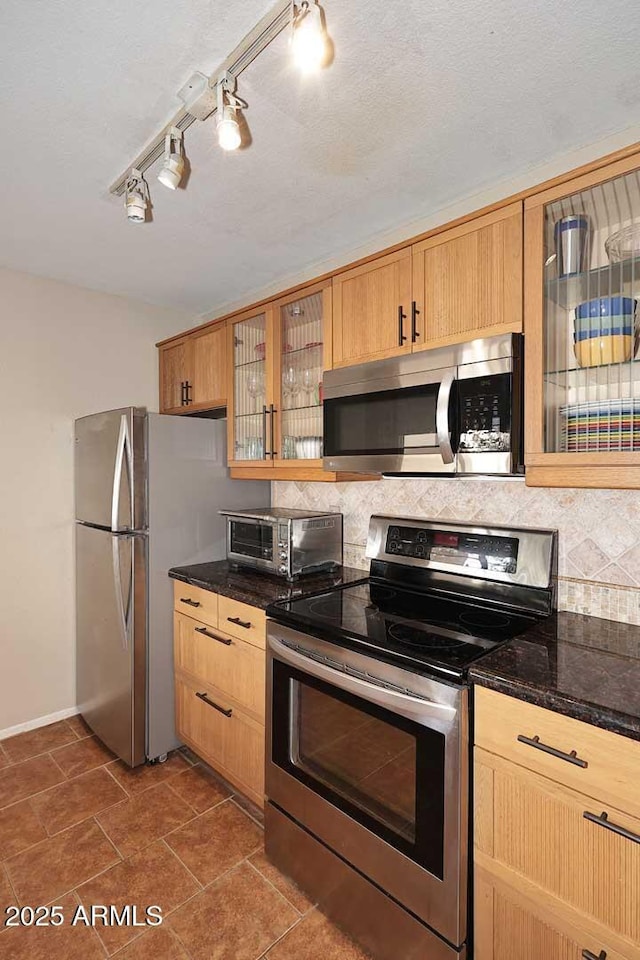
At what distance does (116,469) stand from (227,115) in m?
1.65

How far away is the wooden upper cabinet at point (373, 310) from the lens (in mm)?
1903

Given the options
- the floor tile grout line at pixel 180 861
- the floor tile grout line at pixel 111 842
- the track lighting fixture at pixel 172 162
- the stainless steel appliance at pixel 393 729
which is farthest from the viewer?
the floor tile grout line at pixel 111 842

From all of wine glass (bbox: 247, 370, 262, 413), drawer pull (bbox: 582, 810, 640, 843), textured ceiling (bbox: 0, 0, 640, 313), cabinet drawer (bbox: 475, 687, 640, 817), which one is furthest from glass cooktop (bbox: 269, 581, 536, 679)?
textured ceiling (bbox: 0, 0, 640, 313)

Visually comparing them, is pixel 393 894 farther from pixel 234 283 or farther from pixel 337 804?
pixel 234 283

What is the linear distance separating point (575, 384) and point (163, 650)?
2.15 metres

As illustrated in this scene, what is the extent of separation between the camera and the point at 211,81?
1.34 m

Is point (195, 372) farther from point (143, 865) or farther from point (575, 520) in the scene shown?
point (143, 865)

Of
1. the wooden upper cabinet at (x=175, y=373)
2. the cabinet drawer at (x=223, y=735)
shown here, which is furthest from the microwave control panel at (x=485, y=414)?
the wooden upper cabinet at (x=175, y=373)

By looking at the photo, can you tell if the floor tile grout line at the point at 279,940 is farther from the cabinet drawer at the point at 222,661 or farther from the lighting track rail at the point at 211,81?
the lighting track rail at the point at 211,81

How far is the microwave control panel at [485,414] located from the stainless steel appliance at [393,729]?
41 cm

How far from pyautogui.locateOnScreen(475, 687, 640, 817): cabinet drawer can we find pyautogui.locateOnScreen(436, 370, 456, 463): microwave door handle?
29.6 inches

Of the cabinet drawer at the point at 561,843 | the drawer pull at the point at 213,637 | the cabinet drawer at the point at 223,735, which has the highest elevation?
the drawer pull at the point at 213,637

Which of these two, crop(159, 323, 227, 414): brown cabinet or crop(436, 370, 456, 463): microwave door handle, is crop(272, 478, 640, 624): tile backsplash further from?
crop(159, 323, 227, 414): brown cabinet

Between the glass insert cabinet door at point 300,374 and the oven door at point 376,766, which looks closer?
the oven door at point 376,766
